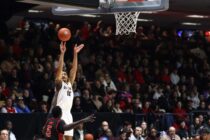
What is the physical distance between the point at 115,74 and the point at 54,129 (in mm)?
11306

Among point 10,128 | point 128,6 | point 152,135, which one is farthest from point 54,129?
point 152,135

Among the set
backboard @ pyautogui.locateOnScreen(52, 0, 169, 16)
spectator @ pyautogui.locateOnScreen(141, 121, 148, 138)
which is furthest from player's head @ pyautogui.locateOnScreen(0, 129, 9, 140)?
spectator @ pyautogui.locateOnScreen(141, 121, 148, 138)

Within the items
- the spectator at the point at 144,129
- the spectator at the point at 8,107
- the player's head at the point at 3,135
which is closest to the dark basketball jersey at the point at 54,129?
the player's head at the point at 3,135

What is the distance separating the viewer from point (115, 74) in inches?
888

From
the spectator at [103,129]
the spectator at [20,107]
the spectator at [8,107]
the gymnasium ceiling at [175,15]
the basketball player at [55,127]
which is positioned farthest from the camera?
the gymnasium ceiling at [175,15]

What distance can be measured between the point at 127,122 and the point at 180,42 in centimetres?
1013

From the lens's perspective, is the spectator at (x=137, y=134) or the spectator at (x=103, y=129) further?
the spectator at (x=137, y=134)

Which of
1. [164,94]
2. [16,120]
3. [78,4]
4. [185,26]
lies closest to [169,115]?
[164,94]

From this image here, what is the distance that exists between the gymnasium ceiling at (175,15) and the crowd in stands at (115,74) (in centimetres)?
53

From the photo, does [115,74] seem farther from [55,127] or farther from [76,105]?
[55,127]

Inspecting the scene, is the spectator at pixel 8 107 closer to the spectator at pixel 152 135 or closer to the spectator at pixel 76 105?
the spectator at pixel 76 105

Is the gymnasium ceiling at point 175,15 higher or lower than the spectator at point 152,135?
higher

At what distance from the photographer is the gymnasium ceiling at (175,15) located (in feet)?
75.1

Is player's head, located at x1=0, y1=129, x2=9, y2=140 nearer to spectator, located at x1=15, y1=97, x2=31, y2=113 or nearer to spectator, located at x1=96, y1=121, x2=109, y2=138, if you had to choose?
spectator, located at x1=15, y1=97, x2=31, y2=113
